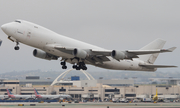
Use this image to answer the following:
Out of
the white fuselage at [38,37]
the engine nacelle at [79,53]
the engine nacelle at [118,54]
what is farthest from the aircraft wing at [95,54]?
the engine nacelle at [118,54]

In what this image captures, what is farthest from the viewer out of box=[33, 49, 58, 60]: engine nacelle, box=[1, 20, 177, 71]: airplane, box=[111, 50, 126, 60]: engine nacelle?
box=[33, 49, 58, 60]: engine nacelle

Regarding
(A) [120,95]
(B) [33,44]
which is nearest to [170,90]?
(A) [120,95]

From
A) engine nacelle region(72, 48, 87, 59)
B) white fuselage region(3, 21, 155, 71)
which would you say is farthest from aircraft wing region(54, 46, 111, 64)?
white fuselage region(3, 21, 155, 71)

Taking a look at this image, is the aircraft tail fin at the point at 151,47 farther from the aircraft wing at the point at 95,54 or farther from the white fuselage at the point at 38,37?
the white fuselage at the point at 38,37

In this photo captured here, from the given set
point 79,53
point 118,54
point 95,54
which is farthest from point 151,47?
point 79,53

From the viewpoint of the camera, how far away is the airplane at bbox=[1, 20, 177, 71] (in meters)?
44.1

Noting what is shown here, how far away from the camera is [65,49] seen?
153 feet

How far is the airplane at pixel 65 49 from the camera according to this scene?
44.1 meters

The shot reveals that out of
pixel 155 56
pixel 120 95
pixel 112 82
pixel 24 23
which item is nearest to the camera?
pixel 24 23

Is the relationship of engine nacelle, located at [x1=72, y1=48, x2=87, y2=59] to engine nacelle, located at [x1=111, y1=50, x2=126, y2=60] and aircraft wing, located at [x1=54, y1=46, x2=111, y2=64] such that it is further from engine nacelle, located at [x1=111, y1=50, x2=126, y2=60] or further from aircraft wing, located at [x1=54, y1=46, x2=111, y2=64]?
engine nacelle, located at [x1=111, y1=50, x2=126, y2=60]

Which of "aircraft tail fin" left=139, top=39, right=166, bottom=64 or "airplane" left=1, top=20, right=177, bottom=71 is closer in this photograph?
"airplane" left=1, top=20, right=177, bottom=71

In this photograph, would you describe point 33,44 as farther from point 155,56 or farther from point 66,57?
point 155,56

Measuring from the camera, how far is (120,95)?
13338 centimetres

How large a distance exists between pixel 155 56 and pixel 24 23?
30248 mm
